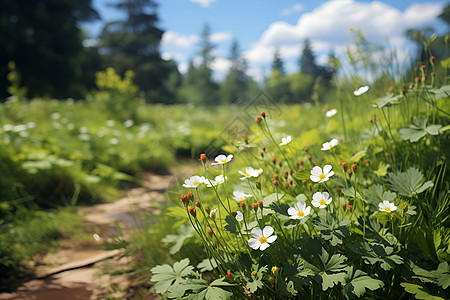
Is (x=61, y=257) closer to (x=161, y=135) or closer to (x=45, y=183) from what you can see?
(x=45, y=183)

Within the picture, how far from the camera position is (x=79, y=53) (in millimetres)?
17328

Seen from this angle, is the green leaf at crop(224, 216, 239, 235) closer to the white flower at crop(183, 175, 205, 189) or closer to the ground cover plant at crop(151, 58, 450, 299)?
the ground cover plant at crop(151, 58, 450, 299)

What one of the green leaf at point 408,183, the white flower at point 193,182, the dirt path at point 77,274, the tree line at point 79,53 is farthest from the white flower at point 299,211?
the tree line at point 79,53

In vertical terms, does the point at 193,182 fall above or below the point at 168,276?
above

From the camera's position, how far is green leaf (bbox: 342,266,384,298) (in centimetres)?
75

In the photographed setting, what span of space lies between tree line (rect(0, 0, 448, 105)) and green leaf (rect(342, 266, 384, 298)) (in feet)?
→ 7.86

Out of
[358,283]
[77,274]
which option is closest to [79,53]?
[77,274]

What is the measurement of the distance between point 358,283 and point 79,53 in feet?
65.1

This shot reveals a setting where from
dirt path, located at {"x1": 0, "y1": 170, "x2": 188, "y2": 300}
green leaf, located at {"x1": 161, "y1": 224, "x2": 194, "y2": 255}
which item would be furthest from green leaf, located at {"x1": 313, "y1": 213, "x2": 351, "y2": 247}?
dirt path, located at {"x1": 0, "y1": 170, "x2": 188, "y2": 300}

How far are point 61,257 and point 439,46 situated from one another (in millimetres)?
2787

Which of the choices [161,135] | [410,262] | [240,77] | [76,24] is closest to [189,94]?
[240,77]

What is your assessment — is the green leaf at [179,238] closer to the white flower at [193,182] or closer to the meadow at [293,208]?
the meadow at [293,208]

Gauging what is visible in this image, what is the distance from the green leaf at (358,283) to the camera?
29.5 inches

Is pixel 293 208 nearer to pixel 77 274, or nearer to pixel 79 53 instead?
pixel 77 274
